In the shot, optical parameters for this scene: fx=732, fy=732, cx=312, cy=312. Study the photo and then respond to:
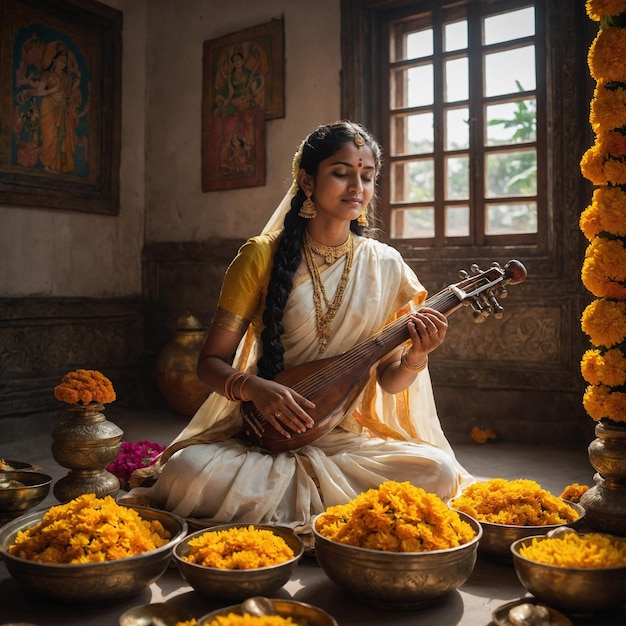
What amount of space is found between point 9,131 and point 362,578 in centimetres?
488

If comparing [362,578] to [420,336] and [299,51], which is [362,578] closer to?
[420,336]

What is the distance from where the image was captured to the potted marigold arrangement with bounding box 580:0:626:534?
2.72m

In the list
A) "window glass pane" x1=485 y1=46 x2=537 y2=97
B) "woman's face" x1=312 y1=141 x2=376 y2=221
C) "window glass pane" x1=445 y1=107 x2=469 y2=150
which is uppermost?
"window glass pane" x1=485 y1=46 x2=537 y2=97

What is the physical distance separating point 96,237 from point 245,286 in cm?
377

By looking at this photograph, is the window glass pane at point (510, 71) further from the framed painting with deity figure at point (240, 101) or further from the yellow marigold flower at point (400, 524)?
the yellow marigold flower at point (400, 524)

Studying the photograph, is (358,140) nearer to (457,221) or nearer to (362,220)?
(362,220)

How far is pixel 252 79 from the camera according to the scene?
6156mm

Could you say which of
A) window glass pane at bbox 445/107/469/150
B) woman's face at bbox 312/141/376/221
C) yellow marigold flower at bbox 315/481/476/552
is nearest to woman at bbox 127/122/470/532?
woman's face at bbox 312/141/376/221

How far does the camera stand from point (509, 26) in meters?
5.14

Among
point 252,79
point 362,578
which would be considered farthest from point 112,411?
point 362,578

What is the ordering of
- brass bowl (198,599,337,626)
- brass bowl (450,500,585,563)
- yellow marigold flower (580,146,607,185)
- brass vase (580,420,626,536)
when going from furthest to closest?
yellow marigold flower (580,146,607,185)
brass vase (580,420,626,536)
brass bowl (450,500,585,563)
brass bowl (198,599,337,626)

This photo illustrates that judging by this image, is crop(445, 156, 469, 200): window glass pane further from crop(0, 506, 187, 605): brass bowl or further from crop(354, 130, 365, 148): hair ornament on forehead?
crop(0, 506, 187, 605): brass bowl

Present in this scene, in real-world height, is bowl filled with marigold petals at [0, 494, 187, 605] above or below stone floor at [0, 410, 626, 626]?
above

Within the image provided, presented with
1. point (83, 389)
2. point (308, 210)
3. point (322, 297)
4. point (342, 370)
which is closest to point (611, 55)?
point (308, 210)
